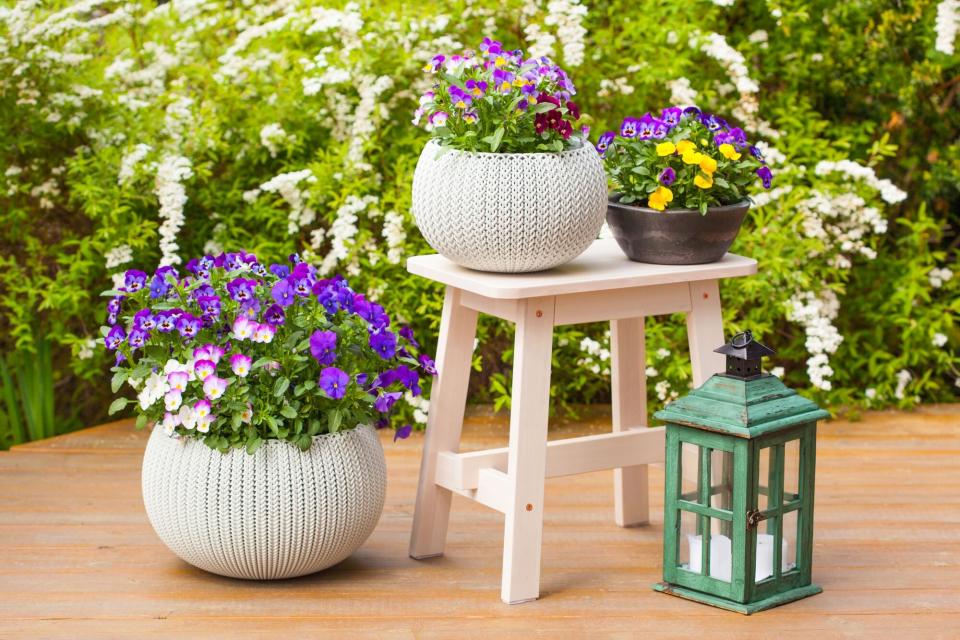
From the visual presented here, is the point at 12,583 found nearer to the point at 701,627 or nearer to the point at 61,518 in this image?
the point at 61,518

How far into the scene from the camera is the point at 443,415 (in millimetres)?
2783

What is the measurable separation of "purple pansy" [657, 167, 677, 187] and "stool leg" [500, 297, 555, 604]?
13.6 inches

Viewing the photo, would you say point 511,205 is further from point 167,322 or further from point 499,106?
point 167,322

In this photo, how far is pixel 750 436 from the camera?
243cm

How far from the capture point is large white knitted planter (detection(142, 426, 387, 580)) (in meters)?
2.53

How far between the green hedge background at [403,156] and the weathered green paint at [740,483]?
3.75 ft

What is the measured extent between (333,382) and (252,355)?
0.61ft

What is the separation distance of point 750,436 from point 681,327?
1528 millimetres

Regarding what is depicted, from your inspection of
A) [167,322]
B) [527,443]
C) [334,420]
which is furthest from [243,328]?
[527,443]

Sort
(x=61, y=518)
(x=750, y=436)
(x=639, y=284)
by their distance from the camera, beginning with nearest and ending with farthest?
1. (x=750, y=436)
2. (x=639, y=284)
3. (x=61, y=518)

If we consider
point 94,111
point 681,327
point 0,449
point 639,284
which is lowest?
point 0,449

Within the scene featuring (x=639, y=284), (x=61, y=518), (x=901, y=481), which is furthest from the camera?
(x=901, y=481)

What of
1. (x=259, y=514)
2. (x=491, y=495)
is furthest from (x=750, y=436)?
(x=259, y=514)

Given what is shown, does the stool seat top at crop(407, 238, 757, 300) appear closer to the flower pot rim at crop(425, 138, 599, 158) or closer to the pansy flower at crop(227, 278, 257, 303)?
the flower pot rim at crop(425, 138, 599, 158)
